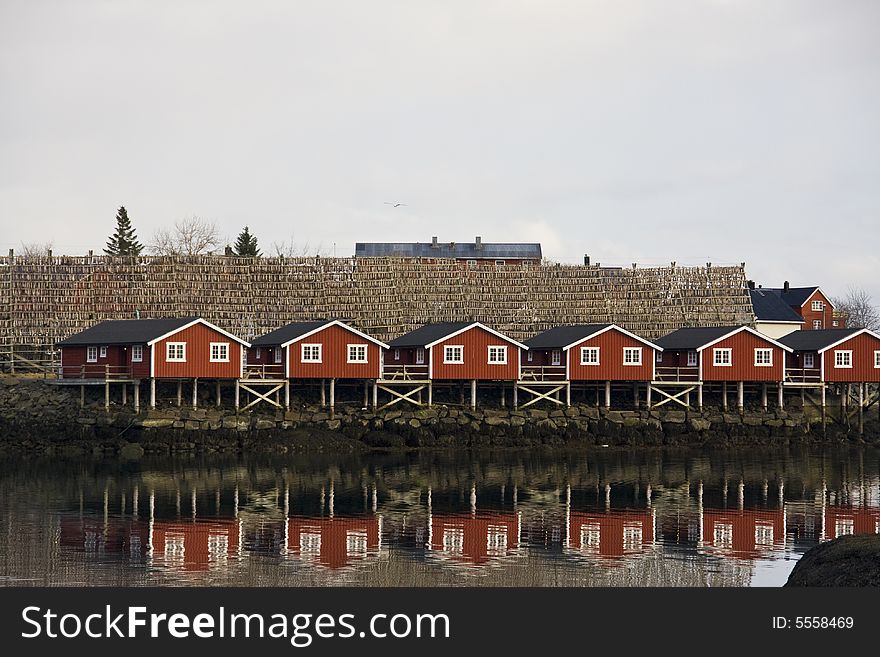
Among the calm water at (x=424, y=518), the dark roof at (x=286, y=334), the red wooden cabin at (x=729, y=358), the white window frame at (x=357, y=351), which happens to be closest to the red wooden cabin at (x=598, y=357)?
the red wooden cabin at (x=729, y=358)

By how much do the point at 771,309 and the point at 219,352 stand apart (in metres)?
43.4

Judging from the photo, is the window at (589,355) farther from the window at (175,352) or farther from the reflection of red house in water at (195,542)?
the reflection of red house in water at (195,542)

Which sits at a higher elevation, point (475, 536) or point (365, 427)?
point (365, 427)

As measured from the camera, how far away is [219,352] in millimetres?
58531

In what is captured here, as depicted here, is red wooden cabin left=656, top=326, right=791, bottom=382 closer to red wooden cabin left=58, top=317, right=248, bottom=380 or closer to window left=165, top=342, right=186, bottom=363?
red wooden cabin left=58, top=317, right=248, bottom=380

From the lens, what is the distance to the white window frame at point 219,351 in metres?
58.2

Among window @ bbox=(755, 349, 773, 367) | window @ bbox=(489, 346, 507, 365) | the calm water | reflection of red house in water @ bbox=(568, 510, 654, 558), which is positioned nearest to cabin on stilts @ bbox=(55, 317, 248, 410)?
the calm water

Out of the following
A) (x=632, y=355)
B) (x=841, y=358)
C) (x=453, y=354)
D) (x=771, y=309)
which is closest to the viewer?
(x=453, y=354)

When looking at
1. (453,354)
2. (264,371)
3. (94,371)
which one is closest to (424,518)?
(264,371)

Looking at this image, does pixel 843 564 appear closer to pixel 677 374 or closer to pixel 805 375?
pixel 677 374

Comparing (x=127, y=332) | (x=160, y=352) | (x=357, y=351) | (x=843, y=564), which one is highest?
(x=127, y=332)

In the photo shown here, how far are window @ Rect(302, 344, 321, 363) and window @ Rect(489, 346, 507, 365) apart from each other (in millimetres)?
8415
